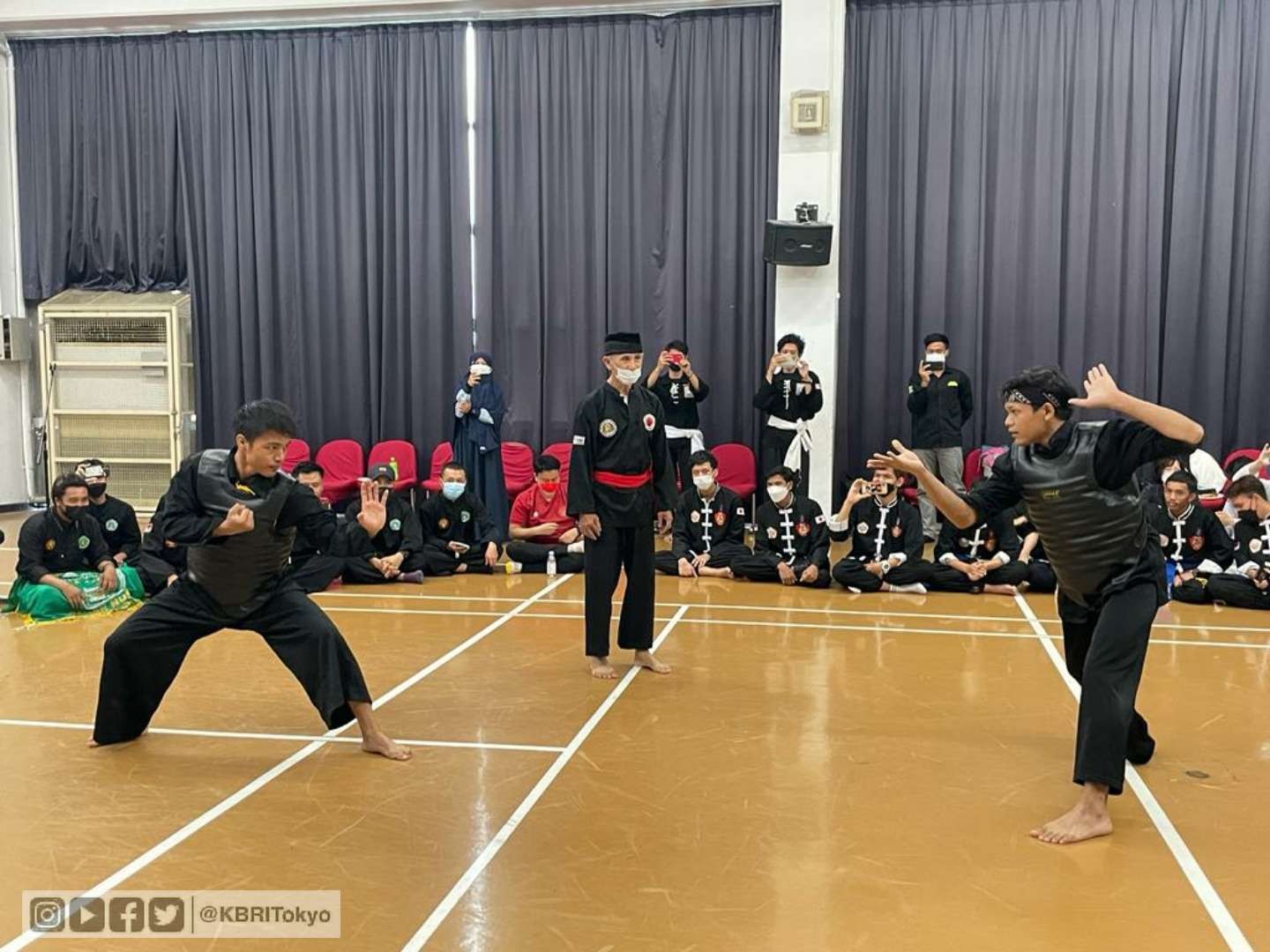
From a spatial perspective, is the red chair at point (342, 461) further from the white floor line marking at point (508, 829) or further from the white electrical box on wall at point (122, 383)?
the white floor line marking at point (508, 829)

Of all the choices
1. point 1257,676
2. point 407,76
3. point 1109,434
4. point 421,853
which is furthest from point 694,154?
point 421,853

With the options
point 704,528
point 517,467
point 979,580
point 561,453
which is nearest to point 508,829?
point 979,580

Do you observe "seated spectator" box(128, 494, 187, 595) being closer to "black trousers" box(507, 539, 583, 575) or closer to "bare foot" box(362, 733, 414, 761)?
"black trousers" box(507, 539, 583, 575)

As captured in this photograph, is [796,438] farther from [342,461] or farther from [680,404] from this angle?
[342,461]

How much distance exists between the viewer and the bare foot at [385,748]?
432 centimetres

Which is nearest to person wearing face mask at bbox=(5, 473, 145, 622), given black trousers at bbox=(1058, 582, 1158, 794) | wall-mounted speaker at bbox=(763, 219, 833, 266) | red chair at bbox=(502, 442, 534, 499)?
red chair at bbox=(502, 442, 534, 499)

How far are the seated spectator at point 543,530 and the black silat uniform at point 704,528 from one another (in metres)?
0.72

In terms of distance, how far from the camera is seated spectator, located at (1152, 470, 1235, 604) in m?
7.47

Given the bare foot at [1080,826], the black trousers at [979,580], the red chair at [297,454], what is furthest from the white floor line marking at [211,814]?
the red chair at [297,454]

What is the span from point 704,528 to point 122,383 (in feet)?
21.5

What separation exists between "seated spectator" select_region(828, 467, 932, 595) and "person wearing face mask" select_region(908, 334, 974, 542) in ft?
5.23

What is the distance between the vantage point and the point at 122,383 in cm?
1145

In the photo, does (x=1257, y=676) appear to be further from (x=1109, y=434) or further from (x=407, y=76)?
(x=407, y=76)

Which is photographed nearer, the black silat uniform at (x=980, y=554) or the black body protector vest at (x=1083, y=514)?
the black body protector vest at (x=1083, y=514)
